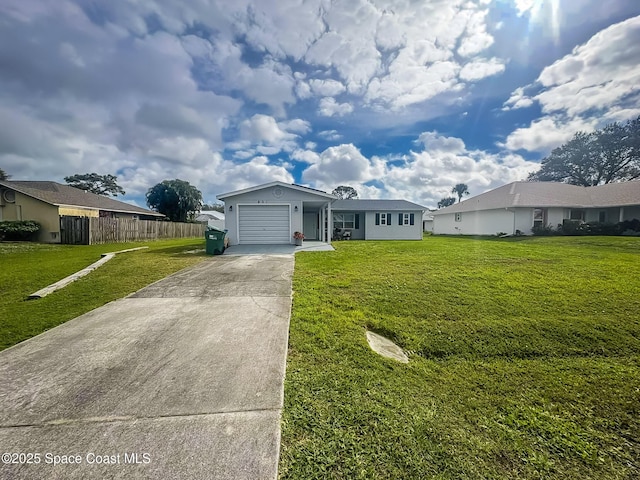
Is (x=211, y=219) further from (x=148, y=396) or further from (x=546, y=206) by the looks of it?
(x=148, y=396)

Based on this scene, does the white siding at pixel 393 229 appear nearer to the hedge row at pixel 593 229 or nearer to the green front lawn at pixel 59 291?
the hedge row at pixel 593 229

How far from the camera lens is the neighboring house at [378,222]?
2112cm

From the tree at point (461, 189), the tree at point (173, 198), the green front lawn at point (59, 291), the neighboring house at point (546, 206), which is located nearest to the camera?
the green front lawn at point (59, 291)

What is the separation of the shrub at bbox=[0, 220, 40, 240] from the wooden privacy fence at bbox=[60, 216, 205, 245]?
2024mm

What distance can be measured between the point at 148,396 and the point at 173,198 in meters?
33.9

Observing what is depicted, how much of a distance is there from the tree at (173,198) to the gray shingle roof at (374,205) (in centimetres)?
2038

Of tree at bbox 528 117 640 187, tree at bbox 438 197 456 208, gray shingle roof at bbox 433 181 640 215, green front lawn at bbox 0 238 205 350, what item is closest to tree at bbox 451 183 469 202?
tree at bbox 438 197 456 208

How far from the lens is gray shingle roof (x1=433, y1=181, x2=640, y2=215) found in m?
20.5

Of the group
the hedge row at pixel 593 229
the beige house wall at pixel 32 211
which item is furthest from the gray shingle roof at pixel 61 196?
the hedge row at pixel 593 229

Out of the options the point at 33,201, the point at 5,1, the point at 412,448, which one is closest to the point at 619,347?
the point at 412,448

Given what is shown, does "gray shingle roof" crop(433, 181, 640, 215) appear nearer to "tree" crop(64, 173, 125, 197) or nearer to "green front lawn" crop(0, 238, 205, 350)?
"green front lawn" crop(0, 238, 205, 350)

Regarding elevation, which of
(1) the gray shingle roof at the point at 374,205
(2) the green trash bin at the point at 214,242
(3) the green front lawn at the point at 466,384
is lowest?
(3) the green front lawn at the point at 466,384

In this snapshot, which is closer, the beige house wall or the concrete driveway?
the concrete driveway

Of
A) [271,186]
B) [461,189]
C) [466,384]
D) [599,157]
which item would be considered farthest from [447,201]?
[466,384]
